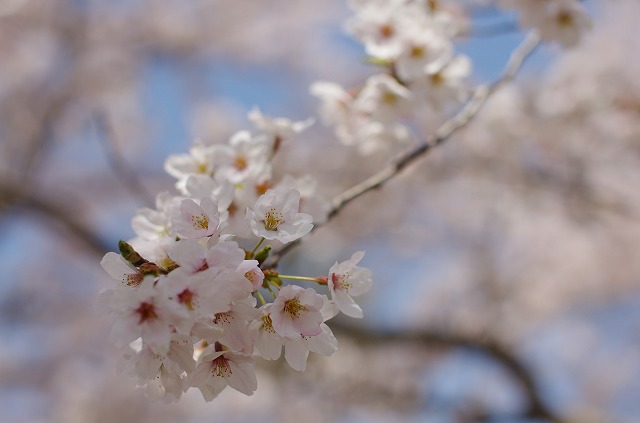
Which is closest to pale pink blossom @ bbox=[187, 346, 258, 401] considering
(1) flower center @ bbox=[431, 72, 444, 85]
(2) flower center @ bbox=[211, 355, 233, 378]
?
(2) flower center @ bbox=[211, 355, 233, 378]

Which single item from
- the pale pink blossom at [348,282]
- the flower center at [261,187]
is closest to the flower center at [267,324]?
the pale pink blossom at [348,282]

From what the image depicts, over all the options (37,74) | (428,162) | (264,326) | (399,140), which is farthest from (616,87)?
(37,74)

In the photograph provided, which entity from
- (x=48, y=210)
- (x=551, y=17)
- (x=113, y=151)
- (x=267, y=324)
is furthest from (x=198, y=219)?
(x=48, y=210)

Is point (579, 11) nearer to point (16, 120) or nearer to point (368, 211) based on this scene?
point (368, 211)

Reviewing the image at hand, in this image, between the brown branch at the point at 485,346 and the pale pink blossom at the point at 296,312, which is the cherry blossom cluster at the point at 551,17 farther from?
the brown branch at the point at 485,346

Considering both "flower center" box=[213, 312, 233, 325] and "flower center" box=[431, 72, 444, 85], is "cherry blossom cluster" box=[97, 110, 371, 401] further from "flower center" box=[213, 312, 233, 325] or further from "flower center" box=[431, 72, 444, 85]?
"flower center" box=[431, 72, 444, 85]
